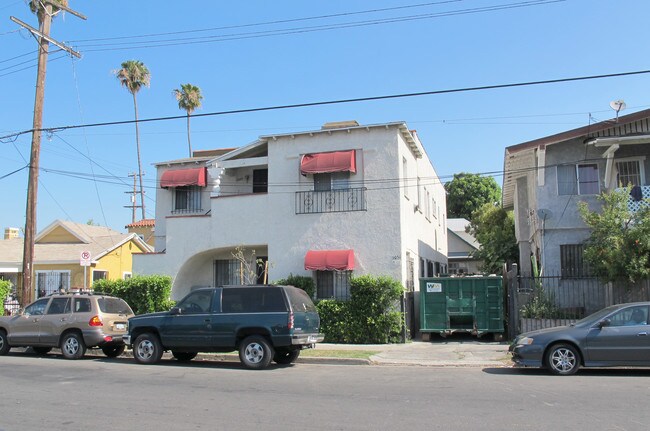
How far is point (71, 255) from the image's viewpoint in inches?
1125

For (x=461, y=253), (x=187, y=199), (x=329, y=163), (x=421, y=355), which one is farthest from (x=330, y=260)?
(x=461, y=253)

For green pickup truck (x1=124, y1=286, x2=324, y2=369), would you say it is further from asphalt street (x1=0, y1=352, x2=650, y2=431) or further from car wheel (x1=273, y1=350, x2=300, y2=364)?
asphalt street (x1=0, y1=352, x2=650, y2=431)

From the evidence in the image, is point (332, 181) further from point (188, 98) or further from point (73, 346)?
point (188, 98)

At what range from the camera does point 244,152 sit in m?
20.9

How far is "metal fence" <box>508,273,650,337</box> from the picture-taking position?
16.0 m

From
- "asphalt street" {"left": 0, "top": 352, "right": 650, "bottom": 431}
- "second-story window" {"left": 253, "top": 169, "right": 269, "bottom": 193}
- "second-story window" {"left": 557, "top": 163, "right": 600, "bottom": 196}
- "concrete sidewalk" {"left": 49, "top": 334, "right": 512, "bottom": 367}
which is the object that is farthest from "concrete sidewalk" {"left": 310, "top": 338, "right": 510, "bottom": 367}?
"second-story window" {"left": 253, "top": 169, "right": 269, "bottom": 193}

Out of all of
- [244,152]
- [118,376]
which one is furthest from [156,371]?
[244,152]

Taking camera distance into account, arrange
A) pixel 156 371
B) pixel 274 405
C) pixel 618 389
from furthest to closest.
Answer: pixel 156 371 < pixel 618 389 < pixel 274 405

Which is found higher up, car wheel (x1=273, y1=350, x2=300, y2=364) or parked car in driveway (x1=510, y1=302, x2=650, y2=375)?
parked car in driveway (x1=510, y1=302, x2=650, y2=375)

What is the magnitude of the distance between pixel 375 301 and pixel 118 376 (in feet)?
26.4

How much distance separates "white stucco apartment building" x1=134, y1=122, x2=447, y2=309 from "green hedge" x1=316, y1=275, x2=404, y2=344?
94 cm

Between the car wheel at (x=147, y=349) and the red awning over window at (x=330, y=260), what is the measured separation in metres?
6.08

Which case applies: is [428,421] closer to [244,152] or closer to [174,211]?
[244,152]

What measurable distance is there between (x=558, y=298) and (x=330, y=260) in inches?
278
